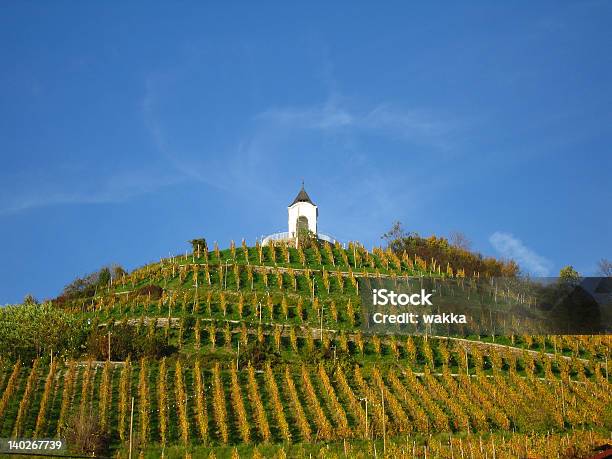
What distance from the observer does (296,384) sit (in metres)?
27.8

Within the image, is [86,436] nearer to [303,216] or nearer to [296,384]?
[296,384]

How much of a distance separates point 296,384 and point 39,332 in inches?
439

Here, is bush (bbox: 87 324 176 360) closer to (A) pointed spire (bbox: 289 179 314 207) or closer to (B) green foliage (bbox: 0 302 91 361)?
(B) green foliage (bbox: 0 302 91 361)

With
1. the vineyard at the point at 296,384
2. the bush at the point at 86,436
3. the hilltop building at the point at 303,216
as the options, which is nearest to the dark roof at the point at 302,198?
the hilltop building at the point at 303,216

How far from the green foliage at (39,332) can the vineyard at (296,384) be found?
573 millimetres

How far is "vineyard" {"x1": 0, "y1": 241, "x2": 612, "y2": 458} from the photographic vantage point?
74.8 ft

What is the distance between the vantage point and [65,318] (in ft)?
111

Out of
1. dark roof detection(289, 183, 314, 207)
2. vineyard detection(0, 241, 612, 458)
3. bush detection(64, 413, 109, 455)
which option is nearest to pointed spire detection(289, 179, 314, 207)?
Answer: dark roof detection(289, 183, 314, 207)

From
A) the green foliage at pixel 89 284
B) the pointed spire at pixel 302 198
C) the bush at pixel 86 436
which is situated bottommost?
the bush at pixel 86 436

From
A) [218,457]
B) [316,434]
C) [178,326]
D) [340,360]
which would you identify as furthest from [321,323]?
[218,457]

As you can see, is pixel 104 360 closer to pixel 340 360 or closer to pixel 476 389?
pixel 340 360

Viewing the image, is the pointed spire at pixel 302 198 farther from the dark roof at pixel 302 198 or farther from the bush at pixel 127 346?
the bush at pixel 127 346

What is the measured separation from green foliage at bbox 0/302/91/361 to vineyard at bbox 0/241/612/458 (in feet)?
1.88

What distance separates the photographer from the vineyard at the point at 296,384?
22.8m
